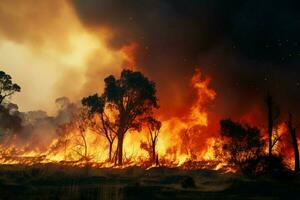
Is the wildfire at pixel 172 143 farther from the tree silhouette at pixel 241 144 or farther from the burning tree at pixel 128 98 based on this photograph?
the tree silhouette at pixel 241 144

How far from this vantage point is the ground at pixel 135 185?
41219mm

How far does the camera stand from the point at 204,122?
269 ft

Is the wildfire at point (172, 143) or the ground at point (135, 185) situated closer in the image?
the ground at point (135, 185)

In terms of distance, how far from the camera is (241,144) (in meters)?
55.0

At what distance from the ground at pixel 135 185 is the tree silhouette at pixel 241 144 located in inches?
102

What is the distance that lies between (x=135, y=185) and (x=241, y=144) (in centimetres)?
1594

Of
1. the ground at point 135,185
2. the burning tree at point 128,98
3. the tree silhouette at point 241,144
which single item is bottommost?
the ground at point 135,185

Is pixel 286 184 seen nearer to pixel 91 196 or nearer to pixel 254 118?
pixel 91 196

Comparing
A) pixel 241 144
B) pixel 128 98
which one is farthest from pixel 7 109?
pixel 241 144

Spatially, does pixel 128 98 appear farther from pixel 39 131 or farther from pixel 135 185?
pixel 39 131

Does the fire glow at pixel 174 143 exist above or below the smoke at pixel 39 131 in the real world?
below

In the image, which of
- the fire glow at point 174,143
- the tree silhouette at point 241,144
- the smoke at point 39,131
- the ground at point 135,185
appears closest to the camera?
the ground at point 135,185

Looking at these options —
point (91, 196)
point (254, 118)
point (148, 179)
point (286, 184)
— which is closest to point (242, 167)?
point (286, 184)

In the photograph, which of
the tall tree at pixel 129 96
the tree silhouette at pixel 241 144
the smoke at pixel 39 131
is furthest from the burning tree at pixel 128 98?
the smoke at pixel 39 131
